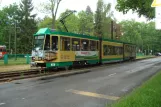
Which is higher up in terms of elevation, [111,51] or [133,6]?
[133,6]

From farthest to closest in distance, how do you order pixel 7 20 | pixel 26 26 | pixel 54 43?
pixel 7 20 → pixel 26 26 → pixel 54 43

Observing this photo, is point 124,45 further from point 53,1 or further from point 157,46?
point 157,46

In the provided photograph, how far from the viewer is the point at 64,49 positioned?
22500 mm

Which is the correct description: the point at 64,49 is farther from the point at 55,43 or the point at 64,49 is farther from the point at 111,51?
the point at 111,51

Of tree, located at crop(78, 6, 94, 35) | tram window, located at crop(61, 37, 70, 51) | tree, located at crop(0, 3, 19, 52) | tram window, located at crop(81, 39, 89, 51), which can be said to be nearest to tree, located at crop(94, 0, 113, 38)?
tree, located at crop(78, 6, 94, 35)

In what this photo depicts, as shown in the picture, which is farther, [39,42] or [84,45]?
[84,45]

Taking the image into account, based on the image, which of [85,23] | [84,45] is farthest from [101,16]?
[84,45]

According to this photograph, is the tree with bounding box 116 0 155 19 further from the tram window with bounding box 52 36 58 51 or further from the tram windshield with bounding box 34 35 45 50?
the tram windshield with bounding box 34 35 45 50

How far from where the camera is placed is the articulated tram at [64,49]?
69.5 feet

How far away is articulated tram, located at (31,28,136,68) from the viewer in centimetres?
2119

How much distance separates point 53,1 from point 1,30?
4231cm

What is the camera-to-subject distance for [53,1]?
42938 mm

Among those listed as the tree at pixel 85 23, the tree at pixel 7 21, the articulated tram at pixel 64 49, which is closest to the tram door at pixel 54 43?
the articulated tram at pixel 64 49

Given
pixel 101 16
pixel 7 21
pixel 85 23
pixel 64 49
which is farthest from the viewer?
pixel 7 21
